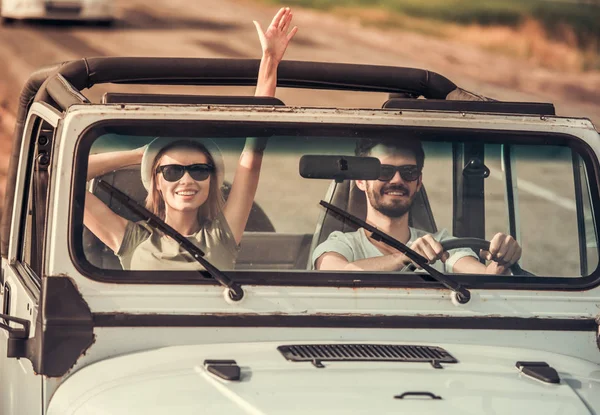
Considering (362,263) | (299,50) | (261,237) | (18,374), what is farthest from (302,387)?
(299,50)

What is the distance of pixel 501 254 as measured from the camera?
3943 millimetres

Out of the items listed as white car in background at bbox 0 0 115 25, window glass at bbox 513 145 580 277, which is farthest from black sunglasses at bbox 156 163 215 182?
white car in background at bbox 0 0 115 25

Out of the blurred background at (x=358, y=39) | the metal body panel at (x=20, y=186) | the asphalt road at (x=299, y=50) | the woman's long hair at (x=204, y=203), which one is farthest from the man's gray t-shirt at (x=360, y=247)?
the blurred background at (x=358, y=39)

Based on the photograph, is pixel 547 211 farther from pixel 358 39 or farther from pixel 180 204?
pixel 358 39

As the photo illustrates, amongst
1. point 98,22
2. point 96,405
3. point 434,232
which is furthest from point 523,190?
point 98,22

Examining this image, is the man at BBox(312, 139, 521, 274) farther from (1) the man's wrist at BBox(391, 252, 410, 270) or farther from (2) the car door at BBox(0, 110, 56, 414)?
(2) the car door at BBox(0, 110, 56, 414)

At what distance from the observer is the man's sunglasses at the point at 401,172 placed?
12.9 feet

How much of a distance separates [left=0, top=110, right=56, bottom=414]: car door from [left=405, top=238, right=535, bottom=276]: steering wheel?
1.39 m

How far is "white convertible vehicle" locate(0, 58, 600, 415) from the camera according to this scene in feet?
10.7

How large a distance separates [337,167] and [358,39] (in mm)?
27710

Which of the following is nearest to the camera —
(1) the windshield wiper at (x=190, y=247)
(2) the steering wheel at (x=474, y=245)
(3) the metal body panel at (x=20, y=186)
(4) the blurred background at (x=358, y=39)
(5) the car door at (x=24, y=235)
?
(1) the windshield wiper at (x=190, y=247)

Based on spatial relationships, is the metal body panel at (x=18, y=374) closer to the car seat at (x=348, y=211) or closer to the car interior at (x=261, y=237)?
the car interior at (x=261, y=237)

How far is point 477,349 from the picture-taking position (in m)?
3.63

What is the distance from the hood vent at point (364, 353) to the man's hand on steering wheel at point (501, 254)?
17.8 inches
